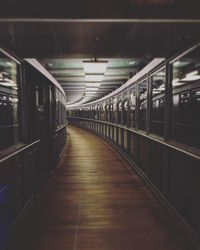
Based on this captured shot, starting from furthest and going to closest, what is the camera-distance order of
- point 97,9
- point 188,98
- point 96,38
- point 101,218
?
point 188,98, point 101,218, point 96,38, point 97,9

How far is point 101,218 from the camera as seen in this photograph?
3.68m

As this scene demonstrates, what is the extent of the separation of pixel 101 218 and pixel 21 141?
70.6 inches

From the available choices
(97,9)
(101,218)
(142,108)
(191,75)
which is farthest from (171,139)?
(142,108)

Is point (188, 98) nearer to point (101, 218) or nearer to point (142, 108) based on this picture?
point (142, 108)

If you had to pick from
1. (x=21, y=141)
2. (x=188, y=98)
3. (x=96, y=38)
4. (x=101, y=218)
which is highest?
(x=96, y=38)

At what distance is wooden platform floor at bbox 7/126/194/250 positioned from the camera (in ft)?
9.73

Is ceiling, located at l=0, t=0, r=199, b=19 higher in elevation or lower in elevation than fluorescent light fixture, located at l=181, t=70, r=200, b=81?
higher

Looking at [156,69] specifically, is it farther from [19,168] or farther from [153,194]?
[19,168]

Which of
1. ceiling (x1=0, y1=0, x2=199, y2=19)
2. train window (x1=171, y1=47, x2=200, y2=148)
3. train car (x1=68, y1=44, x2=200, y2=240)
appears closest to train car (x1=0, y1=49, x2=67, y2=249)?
ceiling (x1=0, y1=0, x2=199, y2=19)

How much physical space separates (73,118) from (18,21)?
3088 cm

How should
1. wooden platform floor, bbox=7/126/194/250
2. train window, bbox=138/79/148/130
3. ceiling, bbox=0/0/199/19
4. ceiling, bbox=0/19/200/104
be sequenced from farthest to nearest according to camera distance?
train window, bbox=138/79/148/130 → wooden platform floor, bbox=7/126/194/250 → ceiling, bbox=0/19/200/104 → ceiling, bbox=0/0/199/19

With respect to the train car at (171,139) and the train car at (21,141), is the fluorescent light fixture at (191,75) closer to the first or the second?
the train car at (171,139)

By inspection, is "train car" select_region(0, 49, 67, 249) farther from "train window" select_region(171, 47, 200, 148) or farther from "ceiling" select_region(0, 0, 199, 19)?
"train window" select_region(171, 47, 200, 148)

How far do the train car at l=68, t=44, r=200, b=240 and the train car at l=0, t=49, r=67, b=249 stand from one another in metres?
2.23
